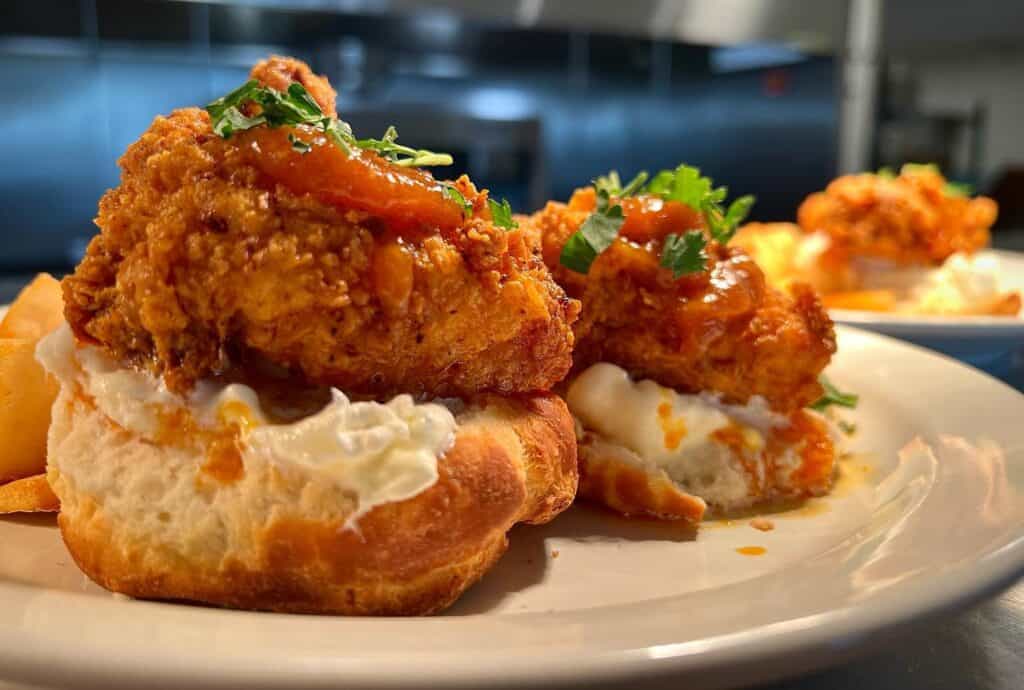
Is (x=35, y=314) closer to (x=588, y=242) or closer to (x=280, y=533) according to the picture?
(x=280, y=533)

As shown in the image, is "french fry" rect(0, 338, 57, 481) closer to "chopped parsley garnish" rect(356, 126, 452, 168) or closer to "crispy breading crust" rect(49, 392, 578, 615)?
"crispy breading crust" rect(49, 392, 578, 615)

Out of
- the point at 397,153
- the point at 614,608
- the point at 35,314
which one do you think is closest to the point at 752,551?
the point at 614,608

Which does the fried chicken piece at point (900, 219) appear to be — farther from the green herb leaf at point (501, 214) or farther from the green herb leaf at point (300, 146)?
the green herb leaf at point (300, 146)

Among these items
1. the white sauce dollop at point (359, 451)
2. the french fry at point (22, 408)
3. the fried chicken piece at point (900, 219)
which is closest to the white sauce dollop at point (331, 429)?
the white sauce dollop at point (359, 451)

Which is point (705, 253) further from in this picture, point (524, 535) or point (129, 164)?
point (129, 164)

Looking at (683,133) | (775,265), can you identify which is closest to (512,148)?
(683,133)

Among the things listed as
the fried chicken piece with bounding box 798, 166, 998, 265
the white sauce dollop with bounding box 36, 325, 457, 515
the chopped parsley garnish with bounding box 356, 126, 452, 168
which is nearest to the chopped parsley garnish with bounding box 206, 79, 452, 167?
the chopped parsley garnish with bounding box 356, 126, 452, 168
